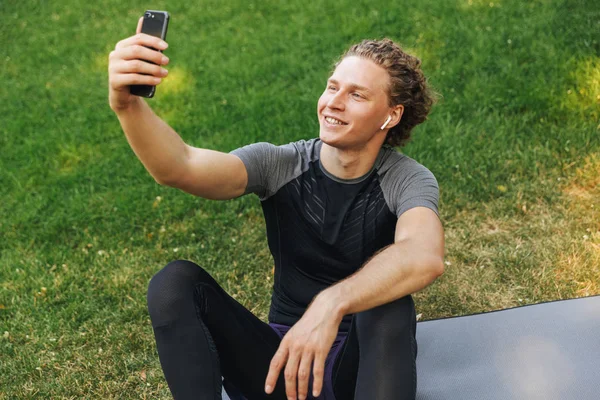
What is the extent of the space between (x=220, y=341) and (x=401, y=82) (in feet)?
3.71

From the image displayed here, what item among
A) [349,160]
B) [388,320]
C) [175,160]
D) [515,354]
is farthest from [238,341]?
[515,354]

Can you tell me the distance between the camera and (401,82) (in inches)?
101

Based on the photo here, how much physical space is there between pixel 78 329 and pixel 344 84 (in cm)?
194

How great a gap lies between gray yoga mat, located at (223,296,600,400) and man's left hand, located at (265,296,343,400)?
0.82 meters

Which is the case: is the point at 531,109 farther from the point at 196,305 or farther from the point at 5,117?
the point at 5,117

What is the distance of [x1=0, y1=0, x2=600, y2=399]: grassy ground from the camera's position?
11.7 ft

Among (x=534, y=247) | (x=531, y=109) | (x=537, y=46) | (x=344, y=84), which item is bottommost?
(x=534, y=247)

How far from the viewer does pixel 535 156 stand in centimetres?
441

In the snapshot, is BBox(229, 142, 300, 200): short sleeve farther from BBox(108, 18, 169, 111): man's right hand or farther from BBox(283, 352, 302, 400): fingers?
BBox(283, 352, 302, 400): fingers

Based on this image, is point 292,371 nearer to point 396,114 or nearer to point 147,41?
point 147,41

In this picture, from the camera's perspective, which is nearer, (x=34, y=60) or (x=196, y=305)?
(x=196, y=305)

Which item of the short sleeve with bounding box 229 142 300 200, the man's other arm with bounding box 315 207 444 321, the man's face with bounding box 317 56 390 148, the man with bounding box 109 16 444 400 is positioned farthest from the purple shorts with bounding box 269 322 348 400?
the man's face with bounding box 317 56 390 148

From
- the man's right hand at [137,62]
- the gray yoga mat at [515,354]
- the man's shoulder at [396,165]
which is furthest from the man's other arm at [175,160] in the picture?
the gray yoga mat at [515,354]

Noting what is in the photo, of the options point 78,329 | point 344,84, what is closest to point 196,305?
point 344,84
